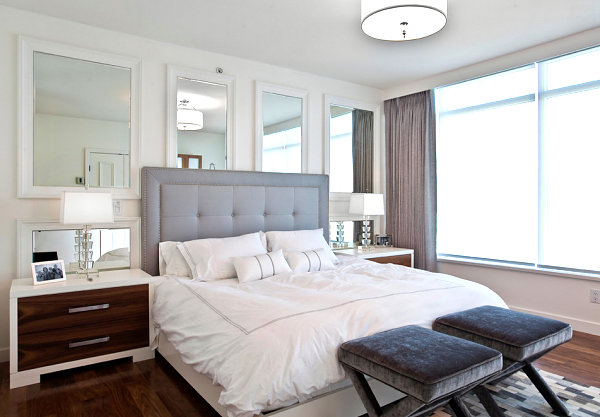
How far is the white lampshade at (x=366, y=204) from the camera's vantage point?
4621 mm

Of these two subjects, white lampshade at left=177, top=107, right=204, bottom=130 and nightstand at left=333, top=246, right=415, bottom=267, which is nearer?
white lampshade at left=177, top=107, right=204, bottom=130

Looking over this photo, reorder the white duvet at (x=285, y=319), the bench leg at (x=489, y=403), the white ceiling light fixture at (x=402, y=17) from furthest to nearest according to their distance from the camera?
1. the white ceiling light fixture at (x=402, y=17)
2. the bench leg at (x=489, y=403)
3. the white duvet at (x=285, y=319)

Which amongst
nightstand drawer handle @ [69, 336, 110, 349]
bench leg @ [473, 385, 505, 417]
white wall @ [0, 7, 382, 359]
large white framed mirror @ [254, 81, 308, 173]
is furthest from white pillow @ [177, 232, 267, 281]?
bench leg @ [473, 385, 505, 417]

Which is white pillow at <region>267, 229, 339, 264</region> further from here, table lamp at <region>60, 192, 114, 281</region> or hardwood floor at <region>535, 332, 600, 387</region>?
hardwood floor at <region>535, 332, 600, 387</region>

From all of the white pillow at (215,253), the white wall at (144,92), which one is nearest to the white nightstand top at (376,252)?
the white wall at (144,92)

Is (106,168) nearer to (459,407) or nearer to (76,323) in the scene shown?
(76,323)

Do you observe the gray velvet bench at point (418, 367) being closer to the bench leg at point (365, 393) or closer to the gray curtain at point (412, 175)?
the bench leg at point (365, 393)

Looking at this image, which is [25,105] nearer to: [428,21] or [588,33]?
[428,21]

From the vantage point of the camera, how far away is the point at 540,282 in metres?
3.96

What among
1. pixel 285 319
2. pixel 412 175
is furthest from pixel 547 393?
pixel 412 175

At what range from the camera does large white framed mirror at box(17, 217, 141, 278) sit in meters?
3.10

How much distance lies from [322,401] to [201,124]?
2782mm

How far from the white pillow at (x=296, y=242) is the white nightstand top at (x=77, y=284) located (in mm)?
1120

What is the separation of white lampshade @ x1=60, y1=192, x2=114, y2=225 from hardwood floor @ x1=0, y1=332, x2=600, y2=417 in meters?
1.07
